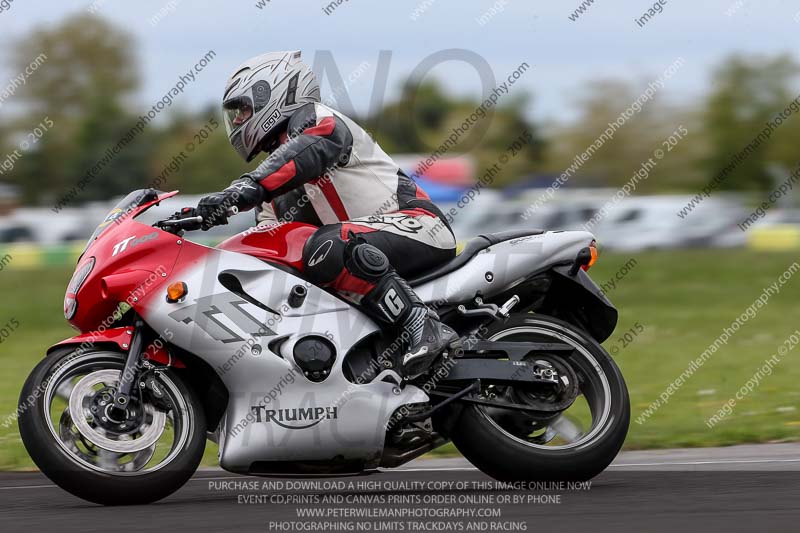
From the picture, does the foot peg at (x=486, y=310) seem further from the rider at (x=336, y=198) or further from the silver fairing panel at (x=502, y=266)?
the rider at (x=336, y=198)

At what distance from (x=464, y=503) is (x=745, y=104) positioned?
67.4 m

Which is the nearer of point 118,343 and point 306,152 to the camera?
point 118,343

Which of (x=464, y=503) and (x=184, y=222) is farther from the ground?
(x=184, y=222)

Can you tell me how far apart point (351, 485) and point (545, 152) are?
217ft

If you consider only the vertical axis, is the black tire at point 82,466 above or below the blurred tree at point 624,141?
above

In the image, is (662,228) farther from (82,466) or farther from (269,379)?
(82,466)

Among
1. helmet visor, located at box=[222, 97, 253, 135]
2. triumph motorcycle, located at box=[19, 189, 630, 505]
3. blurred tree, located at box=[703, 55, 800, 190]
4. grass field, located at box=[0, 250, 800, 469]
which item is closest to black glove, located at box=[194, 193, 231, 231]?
triumph motorcycle, located at box=[19, 189, 630, 505]

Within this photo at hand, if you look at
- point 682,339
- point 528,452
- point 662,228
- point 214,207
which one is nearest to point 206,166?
point 662,228

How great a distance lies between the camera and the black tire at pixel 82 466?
17.4 feet

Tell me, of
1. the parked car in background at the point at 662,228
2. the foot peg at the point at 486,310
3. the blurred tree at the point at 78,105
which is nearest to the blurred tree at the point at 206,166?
the blurred tree at the point at 78,105

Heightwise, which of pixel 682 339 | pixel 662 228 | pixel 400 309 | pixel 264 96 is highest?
pixel 264 96

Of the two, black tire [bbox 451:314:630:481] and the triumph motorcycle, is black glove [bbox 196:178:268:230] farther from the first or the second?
black tire [bbox 451:314:630:481]

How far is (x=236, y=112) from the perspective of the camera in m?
6.19

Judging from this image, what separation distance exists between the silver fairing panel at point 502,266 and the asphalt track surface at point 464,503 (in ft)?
3.12
